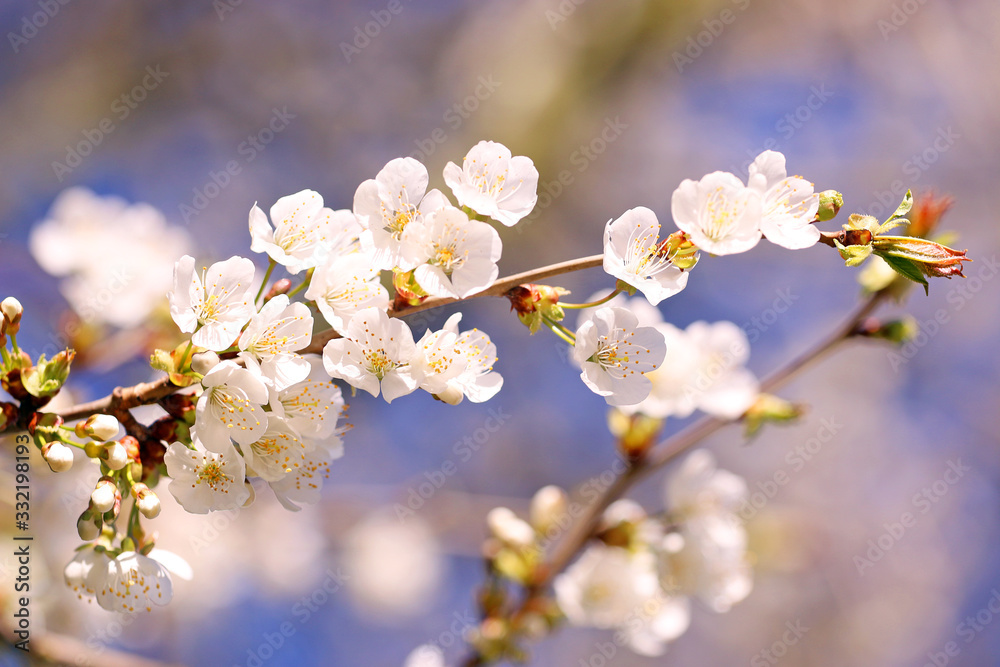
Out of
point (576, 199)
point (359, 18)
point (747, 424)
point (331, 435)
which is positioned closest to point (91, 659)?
point (331, 435)

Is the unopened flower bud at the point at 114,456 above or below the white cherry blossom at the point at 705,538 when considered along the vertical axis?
above

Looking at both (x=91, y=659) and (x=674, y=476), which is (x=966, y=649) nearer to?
(x=674, y=476)

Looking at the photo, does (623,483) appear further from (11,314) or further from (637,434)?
(11,314)
